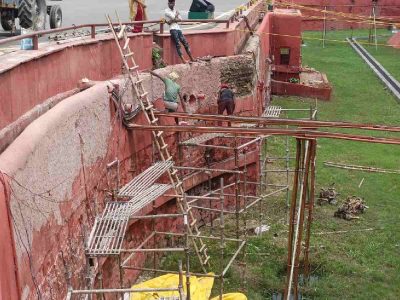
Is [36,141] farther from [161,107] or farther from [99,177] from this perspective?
[161,107]

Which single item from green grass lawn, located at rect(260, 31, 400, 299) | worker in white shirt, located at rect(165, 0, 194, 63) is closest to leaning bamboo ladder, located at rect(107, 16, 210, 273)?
worker in white shirt, located at rect(165, 0, 194, 63)

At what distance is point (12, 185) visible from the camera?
5.75 metres

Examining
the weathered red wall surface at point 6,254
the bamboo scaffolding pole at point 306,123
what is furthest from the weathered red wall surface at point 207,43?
the weathered red wall surface at point 6,254

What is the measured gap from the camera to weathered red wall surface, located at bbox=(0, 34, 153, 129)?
734cm

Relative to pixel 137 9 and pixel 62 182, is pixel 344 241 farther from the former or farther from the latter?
pixel 62 182

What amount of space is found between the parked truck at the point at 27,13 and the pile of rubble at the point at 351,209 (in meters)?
8.05

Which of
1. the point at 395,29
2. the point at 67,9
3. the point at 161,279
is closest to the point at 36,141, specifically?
the point at 161,279

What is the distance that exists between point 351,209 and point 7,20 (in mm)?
9064

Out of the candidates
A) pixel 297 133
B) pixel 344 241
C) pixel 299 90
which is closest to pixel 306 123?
pixel 297 133

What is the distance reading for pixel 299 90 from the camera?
25.0 m

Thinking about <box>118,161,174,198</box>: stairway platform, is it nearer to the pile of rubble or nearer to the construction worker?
the construction worker

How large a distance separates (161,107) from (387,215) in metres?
5.64

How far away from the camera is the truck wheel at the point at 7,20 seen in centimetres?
1526

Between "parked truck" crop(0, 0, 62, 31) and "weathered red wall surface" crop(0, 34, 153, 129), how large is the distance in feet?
11.8
